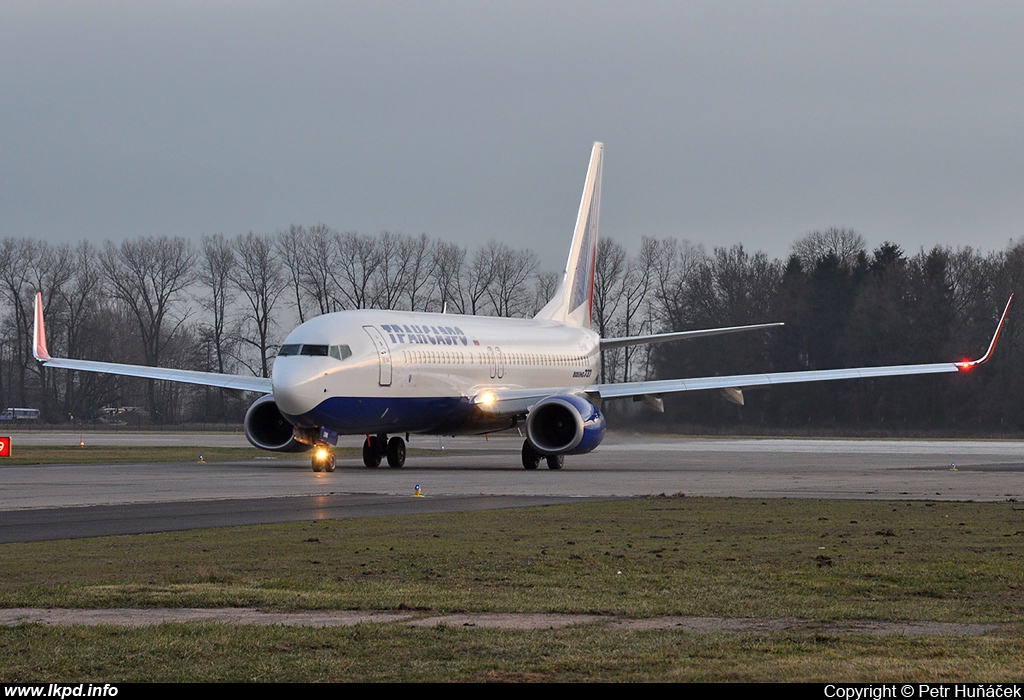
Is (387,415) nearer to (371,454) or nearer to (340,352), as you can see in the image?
(340,352)

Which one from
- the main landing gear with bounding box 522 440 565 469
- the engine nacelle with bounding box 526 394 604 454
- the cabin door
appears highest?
the cabin door

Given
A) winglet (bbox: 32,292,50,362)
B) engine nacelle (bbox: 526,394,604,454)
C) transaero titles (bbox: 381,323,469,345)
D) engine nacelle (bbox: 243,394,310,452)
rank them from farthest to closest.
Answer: winglet (bbox: 32,292,50,362) < engine nacelle (bbox: 243,394,310,452) < transaero titles (bbox: 381,323,469,345) < engine nacelle (bbox: 526,394,604,454)

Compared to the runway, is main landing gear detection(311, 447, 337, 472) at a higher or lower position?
higher

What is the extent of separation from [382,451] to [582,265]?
1450 cm

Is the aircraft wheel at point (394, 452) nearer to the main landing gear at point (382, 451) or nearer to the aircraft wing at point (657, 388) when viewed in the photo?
the main landing gear at point (382, 451)

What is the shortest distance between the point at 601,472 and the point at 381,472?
5.02 metres

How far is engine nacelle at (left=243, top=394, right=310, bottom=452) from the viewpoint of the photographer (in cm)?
3425

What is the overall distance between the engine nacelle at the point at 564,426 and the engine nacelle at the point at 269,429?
5.77 meters

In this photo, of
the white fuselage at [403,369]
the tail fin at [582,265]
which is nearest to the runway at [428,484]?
the white fuselage at [403,369]

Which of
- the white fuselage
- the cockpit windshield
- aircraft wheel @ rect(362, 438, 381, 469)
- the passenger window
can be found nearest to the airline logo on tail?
the white fuselage

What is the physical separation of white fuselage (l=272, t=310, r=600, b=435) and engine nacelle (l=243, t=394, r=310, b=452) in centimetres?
292

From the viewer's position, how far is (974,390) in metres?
69.3

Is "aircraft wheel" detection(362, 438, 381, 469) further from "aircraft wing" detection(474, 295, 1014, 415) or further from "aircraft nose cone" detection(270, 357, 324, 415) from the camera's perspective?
"aircraft nose cone" detection(270, 357, 324, 415)
